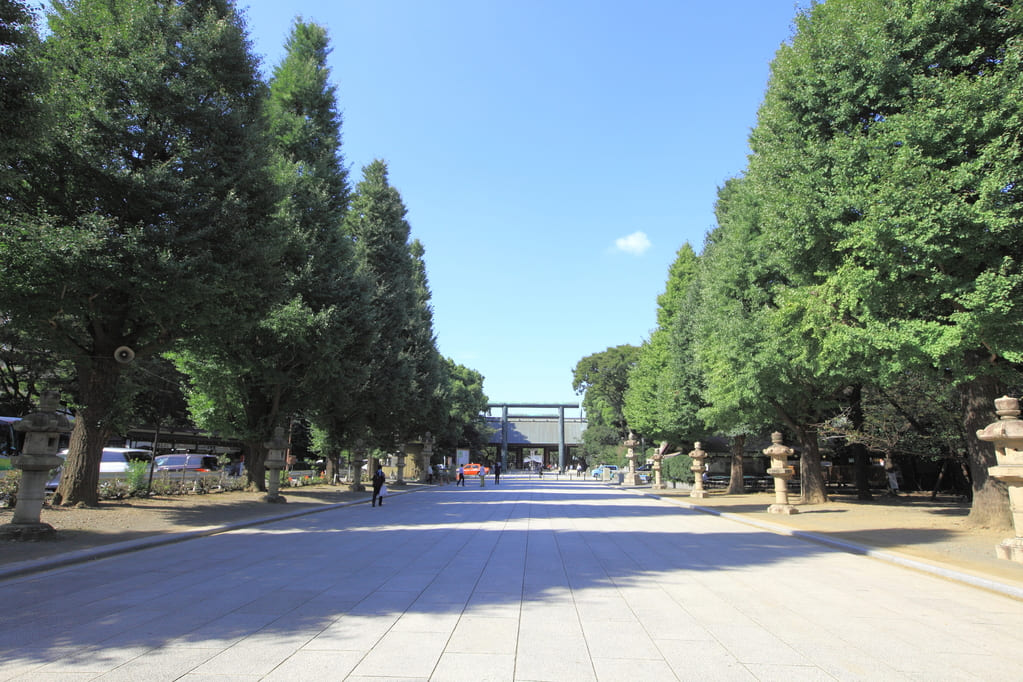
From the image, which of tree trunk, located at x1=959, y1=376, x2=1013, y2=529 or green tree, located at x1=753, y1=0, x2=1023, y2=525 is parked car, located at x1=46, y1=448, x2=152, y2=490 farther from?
tree trunk, located at x1=959, y1=376, x2=1013, y2=529

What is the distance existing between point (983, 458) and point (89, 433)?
20.1m

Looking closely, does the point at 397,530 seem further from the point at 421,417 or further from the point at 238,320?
the point at 421,417

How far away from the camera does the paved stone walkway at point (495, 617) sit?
4212 millimetres

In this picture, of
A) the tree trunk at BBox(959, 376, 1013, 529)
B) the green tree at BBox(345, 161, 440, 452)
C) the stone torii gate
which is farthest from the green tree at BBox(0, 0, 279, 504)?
the stone torii gate

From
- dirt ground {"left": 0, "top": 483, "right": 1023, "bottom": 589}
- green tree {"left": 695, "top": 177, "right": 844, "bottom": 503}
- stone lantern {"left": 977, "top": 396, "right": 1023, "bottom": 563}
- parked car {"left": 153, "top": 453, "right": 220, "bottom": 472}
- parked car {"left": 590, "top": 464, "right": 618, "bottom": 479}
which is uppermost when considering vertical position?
green tree {"left": 695, "top": 177, "right": 844, "bottom": 503}

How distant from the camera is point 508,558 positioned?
9117mm

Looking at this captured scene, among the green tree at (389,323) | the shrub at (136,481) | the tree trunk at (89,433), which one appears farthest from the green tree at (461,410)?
the tree trunk at (89,433)

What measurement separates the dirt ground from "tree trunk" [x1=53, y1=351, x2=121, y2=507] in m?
0.53

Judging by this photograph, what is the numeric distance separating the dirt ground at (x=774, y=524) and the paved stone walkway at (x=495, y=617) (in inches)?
40.1

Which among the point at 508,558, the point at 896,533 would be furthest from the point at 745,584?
the point at 896,533

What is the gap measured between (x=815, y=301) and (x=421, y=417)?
26952 mm

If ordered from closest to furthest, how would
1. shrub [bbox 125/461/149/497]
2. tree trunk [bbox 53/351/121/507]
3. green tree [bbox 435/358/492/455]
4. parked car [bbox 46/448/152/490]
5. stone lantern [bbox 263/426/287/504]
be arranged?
tree trunk [bbox 53/351/121/507] < shrub [bbox 125/461/149/497] < stone lantern [bbox 263/426/287/504] < parked car [bbox 46/448/152/490] < green tree [bbox 435/358/492/455]

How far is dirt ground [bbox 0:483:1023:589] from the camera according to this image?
29.1 ft

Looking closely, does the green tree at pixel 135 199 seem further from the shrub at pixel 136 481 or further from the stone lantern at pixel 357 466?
the stone lantern at pixel 357 466
